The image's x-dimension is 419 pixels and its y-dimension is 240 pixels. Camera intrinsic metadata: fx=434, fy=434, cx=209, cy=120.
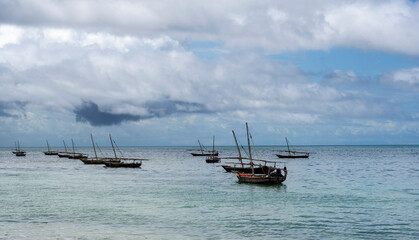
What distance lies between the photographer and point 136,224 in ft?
93.9

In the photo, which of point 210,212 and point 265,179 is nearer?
point 210,212

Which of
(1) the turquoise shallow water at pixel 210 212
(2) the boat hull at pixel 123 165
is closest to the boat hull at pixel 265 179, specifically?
(1) the turquoise shallow water at pixel 210 212

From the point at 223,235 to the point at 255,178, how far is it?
2719 cm

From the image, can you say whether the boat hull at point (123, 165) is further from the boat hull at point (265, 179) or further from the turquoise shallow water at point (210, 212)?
the boat hull at point (265, 179)

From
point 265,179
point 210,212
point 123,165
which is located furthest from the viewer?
point 123,165

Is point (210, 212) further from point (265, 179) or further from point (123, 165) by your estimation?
point (123, 165)

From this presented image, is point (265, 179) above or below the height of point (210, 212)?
above

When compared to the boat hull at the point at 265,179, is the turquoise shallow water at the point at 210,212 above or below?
below

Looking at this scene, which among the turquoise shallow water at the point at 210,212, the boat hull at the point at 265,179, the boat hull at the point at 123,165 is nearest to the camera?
the turquoise shallow water at the point at 210,212

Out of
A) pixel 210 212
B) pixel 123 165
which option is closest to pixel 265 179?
pixel 210 212

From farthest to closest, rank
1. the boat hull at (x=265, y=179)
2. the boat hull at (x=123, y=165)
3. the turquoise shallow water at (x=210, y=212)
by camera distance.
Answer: the boat hull at (x=123, y=165) → the boat hull at (x=265, y=179) → the turquoise shallow water at (x=210, y=212)

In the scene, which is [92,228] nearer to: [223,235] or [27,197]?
[223,235]

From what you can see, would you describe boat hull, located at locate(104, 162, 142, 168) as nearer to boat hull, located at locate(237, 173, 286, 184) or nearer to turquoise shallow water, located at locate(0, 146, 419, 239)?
turquoise shallow water, located at locate(0, 146, 419, 239)

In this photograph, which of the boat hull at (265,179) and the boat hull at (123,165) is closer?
the boat hull at (265,179)
